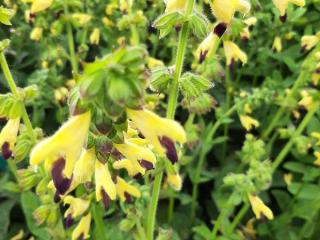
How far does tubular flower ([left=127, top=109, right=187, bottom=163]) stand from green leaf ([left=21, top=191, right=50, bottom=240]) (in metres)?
1.31

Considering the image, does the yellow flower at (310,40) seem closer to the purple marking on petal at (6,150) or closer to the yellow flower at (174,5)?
the yellow flower at (174,5)

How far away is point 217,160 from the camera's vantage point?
129 inches

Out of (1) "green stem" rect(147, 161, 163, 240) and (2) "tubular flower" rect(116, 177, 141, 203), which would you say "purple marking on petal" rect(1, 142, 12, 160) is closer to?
(2) "tubular flower" rect(116, 177, 141, 203)

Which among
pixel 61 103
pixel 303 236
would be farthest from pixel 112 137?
pixel 303 236

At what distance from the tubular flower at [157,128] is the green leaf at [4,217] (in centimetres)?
173

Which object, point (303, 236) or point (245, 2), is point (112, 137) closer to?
point (245, 2)

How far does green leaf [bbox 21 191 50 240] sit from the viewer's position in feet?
7.43

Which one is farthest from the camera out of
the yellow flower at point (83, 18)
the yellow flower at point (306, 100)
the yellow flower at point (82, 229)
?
the yellow flower at point (83, 18)

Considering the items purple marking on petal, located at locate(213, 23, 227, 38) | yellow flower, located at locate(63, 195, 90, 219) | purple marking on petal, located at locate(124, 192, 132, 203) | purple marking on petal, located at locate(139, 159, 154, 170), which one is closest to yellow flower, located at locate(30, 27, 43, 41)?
yellow flower, located at locate(63, 195, 90, 219)

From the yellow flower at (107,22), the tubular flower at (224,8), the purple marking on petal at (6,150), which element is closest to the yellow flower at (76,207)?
the purple marking on petal at (6,150)

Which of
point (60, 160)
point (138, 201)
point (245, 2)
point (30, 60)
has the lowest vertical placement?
point (30, 60)

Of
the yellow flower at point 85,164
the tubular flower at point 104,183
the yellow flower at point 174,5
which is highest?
the yellow flower at point 174,5

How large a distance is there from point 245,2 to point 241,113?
1225 millimetres

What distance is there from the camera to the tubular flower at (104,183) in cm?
127
